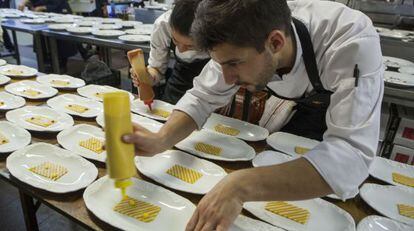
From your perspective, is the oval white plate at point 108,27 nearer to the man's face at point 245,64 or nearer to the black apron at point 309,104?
the black apron at point 309,104

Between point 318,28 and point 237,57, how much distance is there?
0.34 m

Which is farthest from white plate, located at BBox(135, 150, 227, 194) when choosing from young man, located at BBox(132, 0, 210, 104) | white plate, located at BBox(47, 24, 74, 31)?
white plate, located at BBox(47, 24, 74, 31)

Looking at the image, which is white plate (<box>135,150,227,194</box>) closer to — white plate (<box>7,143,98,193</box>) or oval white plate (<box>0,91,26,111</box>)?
white plate (<box>7,143,98,193</box>)

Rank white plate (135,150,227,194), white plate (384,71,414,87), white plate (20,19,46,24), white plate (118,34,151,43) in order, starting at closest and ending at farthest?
white plate (135,150,227,194) < white plate (384,71,414,87) < white plate (118,34,151,43) < white plate (20,19,46,24)

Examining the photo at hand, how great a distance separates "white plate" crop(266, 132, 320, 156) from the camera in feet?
4.32

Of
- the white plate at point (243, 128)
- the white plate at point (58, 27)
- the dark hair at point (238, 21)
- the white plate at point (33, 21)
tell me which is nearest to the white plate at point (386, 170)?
the white plate at point (243, 128)

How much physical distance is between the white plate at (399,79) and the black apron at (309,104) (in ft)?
Result: 2.35

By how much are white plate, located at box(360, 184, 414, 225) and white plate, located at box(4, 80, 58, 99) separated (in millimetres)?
1619

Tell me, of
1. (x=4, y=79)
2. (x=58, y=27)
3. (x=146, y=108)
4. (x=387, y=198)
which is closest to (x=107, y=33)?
(x=58, y=27)

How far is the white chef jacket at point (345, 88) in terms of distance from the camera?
826 millimetres

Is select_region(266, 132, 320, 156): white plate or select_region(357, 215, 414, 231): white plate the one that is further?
select_region(266, 132, 320, 156): white plate

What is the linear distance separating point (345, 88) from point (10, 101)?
5.26 ft

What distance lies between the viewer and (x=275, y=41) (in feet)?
3.08

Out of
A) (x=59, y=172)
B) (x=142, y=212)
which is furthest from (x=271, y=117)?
(x=59, y=172)
